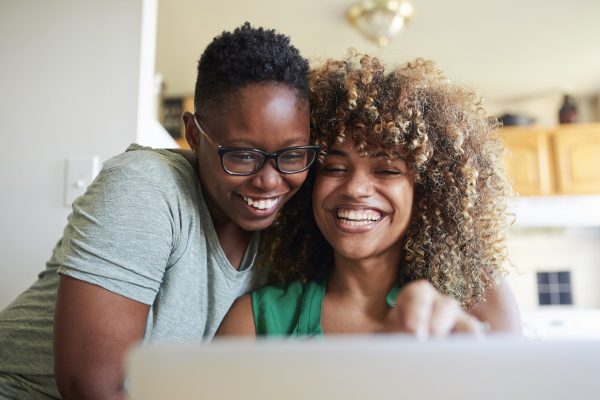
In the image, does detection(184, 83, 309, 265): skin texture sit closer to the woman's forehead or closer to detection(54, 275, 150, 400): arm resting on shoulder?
the woman's forehead

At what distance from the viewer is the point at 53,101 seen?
1.74 m

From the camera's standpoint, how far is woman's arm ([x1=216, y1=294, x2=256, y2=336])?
3.90 ft

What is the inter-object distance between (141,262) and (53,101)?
1077 mm

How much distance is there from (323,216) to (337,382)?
2.62ft

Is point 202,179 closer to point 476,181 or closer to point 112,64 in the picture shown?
point 476,181

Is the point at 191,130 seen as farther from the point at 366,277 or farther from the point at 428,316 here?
the point at 428,316

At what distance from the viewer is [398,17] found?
2.97 meters

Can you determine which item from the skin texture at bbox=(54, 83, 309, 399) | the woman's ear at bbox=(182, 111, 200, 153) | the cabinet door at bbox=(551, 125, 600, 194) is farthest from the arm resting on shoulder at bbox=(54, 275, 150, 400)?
the cabinet door at bbox=(551, 125, 600, 194)

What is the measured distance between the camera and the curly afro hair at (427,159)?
1.15 m

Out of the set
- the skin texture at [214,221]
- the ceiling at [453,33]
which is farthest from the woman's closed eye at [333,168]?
the ceiling at [453,33]

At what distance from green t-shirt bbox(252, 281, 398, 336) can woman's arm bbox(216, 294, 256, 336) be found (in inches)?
0.5

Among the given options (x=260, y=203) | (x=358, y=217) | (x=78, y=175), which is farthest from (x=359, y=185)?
(x=78, y=175)

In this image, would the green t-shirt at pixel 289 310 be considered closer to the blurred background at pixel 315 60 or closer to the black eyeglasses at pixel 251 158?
the black eyeglasses at pixel 251 158

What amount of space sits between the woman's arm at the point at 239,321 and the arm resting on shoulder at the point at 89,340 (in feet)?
1.13
